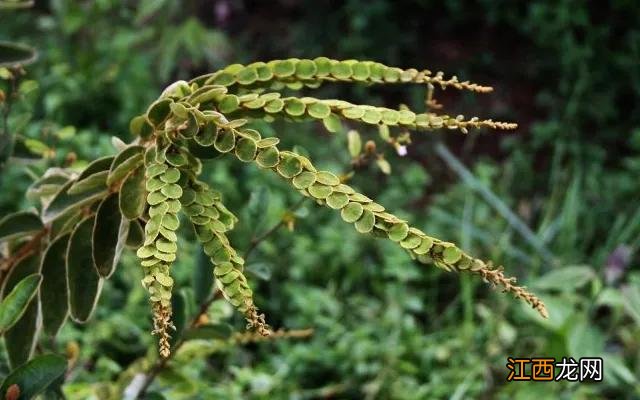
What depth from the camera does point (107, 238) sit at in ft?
3.85

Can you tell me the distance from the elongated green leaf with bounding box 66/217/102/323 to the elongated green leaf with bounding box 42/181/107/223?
3 cm

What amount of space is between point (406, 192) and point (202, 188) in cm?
233

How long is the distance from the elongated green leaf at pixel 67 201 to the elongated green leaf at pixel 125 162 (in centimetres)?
7

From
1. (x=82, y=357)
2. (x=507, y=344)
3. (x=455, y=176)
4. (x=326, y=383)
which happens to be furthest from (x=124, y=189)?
(x=455, y=176)

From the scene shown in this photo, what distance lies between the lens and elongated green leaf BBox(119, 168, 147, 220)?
1104mm

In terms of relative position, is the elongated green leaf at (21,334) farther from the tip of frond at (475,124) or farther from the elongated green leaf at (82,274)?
the tip of frond at (475,124)

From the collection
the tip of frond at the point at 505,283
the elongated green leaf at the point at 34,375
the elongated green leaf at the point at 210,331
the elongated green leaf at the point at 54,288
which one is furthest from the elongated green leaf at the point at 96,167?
the tip of frond at the point at 505,283

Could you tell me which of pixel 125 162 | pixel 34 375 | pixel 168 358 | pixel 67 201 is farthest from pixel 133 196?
pixel 168 358

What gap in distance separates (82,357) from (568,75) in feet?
7.28

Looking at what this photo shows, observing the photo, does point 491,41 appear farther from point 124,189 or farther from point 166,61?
point 124,189

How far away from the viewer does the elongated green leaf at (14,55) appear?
1.40 m

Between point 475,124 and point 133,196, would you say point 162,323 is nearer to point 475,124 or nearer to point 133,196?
point 133,196

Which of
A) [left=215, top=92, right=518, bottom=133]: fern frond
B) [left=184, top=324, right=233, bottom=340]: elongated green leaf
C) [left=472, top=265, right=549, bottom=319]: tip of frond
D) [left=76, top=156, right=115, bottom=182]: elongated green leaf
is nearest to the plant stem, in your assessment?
[left=184, top=324, right=233, bottom=340]: elongated green leaf

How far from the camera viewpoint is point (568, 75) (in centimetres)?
365
